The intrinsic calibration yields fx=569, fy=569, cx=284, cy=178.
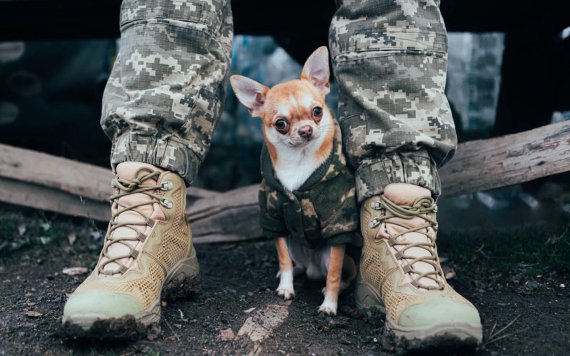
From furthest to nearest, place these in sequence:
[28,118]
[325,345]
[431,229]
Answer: [28,118] → [431,229] → [325,345]

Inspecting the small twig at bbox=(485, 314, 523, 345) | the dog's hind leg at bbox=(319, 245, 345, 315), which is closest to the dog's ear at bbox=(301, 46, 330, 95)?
the dog's hind leg at bbox=(319, 245, 345, 315)

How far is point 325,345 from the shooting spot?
168cm

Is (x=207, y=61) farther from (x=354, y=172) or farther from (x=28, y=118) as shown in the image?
(x=28, y=118)

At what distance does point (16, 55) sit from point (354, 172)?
9.62ft

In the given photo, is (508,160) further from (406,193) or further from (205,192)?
(205,192)

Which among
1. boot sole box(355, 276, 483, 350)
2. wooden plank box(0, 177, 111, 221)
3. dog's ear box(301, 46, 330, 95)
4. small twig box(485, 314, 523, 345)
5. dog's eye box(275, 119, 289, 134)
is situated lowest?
wooden plank box(0, 177, 111, 221)

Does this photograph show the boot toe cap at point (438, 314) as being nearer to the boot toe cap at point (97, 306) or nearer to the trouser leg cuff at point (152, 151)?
the boot toe cap at point (97, 306)

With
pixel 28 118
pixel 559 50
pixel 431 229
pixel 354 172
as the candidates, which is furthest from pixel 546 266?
pixel 28 118

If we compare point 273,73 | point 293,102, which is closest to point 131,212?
point 293,102

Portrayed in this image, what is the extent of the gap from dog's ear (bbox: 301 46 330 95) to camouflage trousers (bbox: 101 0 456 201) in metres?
0.11

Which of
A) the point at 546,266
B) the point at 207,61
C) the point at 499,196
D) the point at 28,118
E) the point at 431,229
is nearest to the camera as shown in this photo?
the point at 431,229

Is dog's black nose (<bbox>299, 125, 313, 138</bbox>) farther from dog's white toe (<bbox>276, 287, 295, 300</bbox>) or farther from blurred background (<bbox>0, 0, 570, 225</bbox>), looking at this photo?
blurred background (<bbox>0, 0, 570, 225</bbox>)

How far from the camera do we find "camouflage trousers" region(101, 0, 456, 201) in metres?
1.86

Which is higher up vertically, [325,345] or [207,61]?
[207,61]
